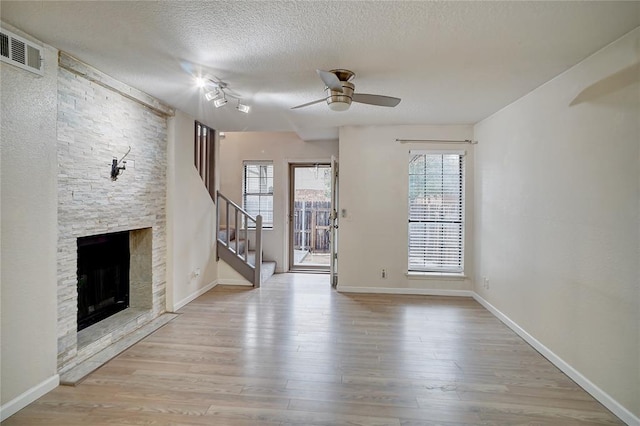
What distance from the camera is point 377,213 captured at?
4941mm

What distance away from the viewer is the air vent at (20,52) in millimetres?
2037

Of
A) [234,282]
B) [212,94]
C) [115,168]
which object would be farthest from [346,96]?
[234,282]

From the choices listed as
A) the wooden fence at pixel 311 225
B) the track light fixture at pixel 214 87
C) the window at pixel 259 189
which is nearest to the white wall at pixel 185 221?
the track light fixture at pixel 214 87

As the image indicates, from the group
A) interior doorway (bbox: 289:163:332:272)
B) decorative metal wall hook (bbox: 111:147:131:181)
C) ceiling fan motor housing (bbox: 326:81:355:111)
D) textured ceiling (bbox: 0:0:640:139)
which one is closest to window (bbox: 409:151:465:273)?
textured ceiling (bbox: 0:0:640:139)

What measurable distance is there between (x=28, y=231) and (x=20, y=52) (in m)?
1.15

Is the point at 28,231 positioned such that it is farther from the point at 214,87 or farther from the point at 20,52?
the point at 214,87

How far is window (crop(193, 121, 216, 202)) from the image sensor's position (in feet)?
15.8

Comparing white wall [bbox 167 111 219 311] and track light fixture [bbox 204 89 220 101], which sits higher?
track light fixture [bbox 204 89 220 101]

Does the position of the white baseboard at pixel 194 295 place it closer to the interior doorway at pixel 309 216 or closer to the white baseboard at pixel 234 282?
the white baseboard at pixel 234 282

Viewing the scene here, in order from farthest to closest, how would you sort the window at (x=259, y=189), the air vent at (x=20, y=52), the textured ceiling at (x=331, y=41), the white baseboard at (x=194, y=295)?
the window at (x=259, y=189) < the white baseboard at (x=194, y=295) < the air vent at (x=20, y=52) < the textured ceiling at (x=331, y=41)

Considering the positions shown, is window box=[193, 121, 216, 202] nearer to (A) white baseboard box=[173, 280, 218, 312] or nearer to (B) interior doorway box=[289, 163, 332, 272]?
(A) white baseboard box=[173, 280, 218, 312]

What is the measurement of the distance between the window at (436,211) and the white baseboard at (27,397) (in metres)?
4.19

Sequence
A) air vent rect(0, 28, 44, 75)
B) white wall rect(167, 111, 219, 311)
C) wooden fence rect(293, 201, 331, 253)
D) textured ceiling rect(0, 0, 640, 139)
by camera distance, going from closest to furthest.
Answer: textured ceiling rect(0, 0, 640, 139), air vent rect(0, 28, 44, 75), white wall rect(167, 111, 219, 311), wooden fence rect(293, 201, 331, 253)

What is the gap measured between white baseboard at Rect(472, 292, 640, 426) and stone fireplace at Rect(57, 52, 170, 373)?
3905 millimetres
